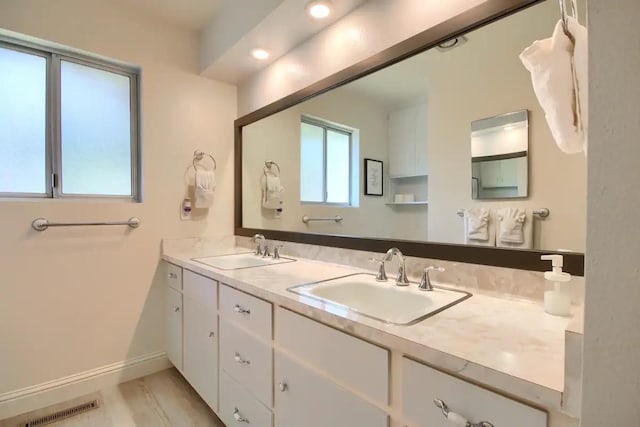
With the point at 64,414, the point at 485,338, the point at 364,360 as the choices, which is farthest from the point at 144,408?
the point at 485,338

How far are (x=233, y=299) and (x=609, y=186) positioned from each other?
4.41 feet

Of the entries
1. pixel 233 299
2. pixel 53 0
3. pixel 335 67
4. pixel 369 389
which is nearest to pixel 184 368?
pixel 233 299

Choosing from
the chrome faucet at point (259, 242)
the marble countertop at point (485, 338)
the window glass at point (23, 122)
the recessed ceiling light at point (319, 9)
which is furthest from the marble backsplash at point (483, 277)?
the window glass at point (23, 122)

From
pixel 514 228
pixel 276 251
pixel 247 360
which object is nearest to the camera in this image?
pixel 514 228

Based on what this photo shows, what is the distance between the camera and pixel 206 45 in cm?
226

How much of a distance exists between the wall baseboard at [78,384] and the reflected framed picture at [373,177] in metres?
1.89

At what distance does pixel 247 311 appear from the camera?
1314 mm

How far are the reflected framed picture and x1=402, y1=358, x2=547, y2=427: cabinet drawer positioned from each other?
40.4 inches

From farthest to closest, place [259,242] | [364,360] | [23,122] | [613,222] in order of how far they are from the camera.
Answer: [259,242] → [23,122] → [364,360] → [613,222]

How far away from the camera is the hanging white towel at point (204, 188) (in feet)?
7.47

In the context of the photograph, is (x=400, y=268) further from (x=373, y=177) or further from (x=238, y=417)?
(x=238, y=417)

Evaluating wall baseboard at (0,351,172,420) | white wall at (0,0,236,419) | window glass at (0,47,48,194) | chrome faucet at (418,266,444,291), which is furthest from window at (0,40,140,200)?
chrome faucet at (418,266,444,291)

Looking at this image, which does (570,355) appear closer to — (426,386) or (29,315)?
(426,386)

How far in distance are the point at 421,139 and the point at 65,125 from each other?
2161 mm
